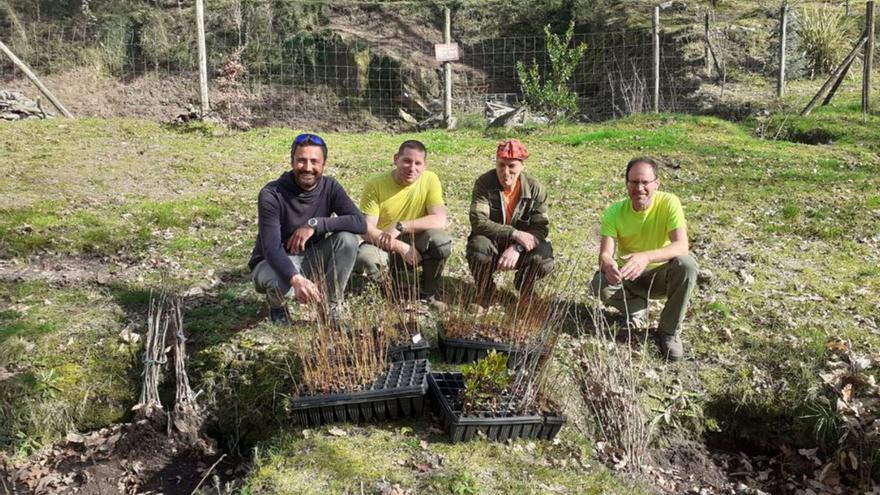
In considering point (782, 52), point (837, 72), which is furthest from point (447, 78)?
point (837, 72)

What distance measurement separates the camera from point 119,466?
3508 millimetres

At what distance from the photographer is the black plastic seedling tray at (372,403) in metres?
3.30

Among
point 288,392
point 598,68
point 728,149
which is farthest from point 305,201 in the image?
point 598,68

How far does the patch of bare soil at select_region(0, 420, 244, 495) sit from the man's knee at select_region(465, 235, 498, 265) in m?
2.02

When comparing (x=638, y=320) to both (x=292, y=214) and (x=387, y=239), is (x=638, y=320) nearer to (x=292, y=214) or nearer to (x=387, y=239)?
(x=387, y=239)

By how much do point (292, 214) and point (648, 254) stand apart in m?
2.31

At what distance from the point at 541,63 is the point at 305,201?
1307cm

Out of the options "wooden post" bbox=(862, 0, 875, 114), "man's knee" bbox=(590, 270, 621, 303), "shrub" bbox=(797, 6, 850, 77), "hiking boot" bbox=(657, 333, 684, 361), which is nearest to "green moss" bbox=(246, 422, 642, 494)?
"hiking boot" bbox=(657, 333, 684, 361)

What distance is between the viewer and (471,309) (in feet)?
13.4

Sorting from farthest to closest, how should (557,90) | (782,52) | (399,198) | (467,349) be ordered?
(557,90)
(782,52)
(399,198)
(467,349)

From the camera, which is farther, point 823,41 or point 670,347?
point 823,41

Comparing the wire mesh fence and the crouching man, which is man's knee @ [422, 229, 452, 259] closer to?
the crouching man

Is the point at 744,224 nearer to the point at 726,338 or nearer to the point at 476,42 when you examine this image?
the point at 726,338

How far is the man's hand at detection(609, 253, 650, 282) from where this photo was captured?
3.84m
